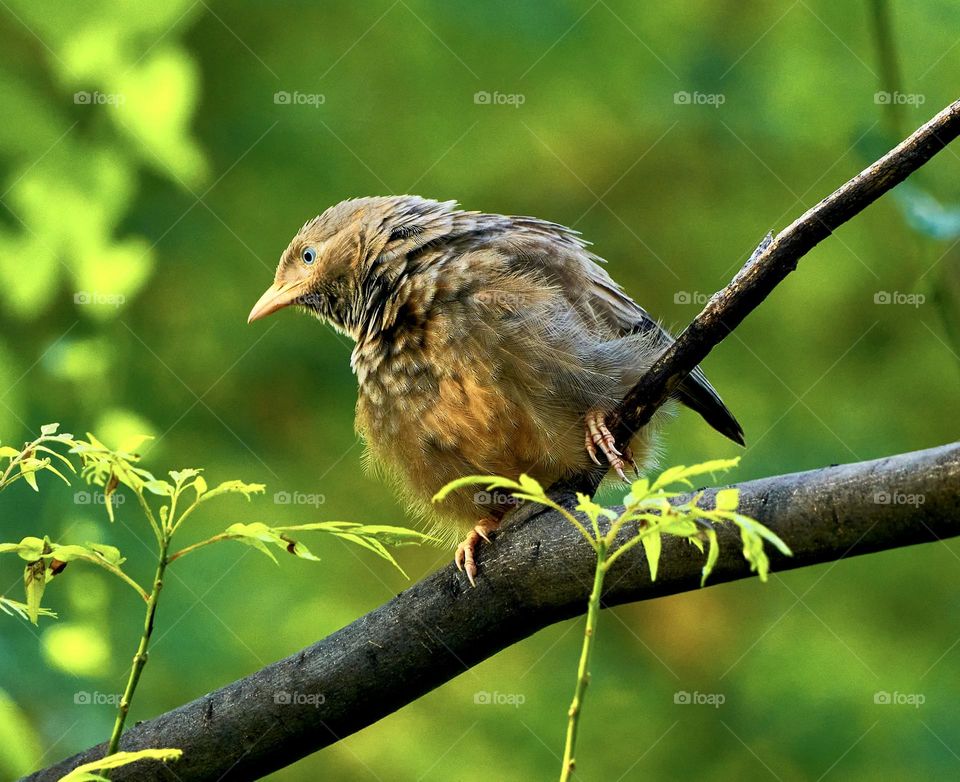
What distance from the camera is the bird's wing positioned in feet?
12.8

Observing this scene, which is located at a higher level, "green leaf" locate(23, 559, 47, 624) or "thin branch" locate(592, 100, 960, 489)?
"thin branch" locate(592, 100, 960, 489)

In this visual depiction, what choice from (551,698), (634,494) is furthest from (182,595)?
(634,494)

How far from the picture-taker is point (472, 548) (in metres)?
3.19

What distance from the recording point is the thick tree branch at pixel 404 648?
2.52 m

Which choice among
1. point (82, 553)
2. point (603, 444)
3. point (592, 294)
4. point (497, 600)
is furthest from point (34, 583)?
point (592, 294)

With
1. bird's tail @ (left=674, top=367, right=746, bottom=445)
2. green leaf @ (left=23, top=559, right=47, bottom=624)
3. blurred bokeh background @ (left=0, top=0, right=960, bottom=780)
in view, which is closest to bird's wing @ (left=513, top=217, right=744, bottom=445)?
bird's tail @ (left=674, top=367, right=746, bottom=445)

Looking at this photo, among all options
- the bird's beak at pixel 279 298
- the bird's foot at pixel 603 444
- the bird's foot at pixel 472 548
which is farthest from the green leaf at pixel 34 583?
the bird's beak at pixel 279 298

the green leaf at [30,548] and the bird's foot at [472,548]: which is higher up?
the green leaf at [30,548]

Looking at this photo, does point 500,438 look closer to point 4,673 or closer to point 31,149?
point 4,673

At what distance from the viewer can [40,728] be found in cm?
436

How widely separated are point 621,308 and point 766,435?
76.0 inches

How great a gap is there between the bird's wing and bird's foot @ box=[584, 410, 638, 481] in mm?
403

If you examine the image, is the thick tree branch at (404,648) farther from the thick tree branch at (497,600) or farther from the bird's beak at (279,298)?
the bird's beak at (279,298)

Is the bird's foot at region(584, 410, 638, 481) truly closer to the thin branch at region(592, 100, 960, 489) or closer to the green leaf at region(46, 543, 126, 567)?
the thin branch at region(592, 100, 960, 489)
